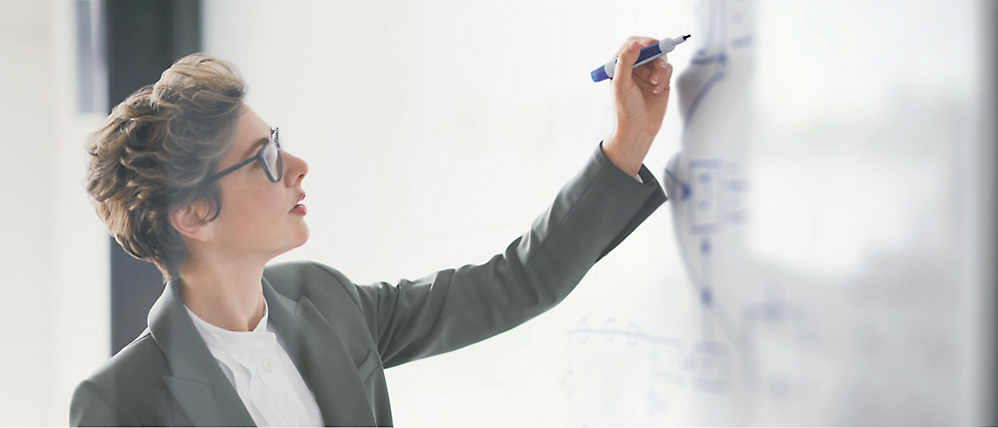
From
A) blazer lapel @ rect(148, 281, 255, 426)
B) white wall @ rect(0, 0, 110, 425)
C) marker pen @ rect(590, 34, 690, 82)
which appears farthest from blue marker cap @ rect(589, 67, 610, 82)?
white wall @ rect(0, 0, 110, 425)

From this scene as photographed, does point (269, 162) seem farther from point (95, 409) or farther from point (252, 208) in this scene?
point (95, 409)

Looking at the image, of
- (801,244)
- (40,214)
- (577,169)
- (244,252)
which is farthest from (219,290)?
(801,244)

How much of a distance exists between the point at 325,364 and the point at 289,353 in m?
0.04

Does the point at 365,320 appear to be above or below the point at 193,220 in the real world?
below

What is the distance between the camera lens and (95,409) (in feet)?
1.56

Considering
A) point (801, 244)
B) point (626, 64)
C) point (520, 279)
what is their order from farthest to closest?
point (520, 279) → point (626, 64) → point (801, 244)

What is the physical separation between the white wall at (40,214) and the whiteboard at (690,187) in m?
0.17

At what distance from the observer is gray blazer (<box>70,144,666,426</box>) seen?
497 mm

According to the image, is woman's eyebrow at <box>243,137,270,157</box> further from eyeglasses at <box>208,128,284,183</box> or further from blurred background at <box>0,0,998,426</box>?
blurred background at <box>0,0,998,426</box>

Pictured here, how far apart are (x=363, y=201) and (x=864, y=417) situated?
0.56 m

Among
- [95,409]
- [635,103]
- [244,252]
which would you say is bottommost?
[95,409]

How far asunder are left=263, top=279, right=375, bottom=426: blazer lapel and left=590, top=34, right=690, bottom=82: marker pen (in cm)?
35

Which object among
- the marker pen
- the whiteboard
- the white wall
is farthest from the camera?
the white wall

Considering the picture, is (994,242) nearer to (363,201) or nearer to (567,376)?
(567,376)
